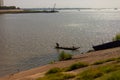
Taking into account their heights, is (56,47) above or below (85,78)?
above

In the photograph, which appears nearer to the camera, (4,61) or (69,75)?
(69,75)

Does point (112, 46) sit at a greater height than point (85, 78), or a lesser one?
greater

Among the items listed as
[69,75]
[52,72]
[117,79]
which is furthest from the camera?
[52,72]

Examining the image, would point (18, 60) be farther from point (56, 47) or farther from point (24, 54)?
point (56, 47)

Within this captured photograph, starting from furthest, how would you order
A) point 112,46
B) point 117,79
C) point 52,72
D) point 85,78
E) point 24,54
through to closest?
point 24,54 → point 112,46 → point 52,72 → point 85,78 → point 117,79

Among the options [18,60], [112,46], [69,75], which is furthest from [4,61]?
[69,75]

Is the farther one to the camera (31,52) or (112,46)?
(31,52)

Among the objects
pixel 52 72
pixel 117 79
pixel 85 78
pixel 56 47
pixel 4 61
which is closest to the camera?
pixel 117 79

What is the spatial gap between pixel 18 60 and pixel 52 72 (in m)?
21.1

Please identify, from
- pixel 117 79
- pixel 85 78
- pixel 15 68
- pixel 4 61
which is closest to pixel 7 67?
pixel 15 68

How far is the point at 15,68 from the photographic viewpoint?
110 ft

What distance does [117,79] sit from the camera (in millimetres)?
11820

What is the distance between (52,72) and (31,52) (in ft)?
93.7

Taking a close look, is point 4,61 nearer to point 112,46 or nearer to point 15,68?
point 15,68
